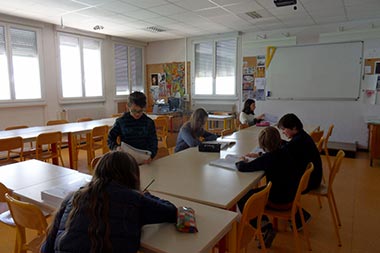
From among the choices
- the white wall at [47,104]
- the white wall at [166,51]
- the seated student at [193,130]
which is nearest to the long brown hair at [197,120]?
the seated student at [193,130]

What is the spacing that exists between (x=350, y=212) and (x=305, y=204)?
0.48m

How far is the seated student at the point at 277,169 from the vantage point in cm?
223

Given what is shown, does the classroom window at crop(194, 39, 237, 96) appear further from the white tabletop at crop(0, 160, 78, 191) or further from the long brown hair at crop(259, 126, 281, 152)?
the white tabletop at crop(0, 160, 78, 191)

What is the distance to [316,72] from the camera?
21.3ft

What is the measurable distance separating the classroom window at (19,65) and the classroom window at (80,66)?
63 cm

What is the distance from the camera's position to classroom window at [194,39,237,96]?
7613mm

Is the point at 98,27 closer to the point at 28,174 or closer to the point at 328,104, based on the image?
the point at 28,174

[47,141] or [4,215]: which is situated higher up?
[47,141]

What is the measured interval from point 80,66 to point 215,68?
140 inches

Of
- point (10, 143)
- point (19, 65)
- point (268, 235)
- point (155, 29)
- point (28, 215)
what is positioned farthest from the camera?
point (155, 29)

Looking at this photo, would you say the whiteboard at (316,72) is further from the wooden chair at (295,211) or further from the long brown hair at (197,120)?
the wooden chair at (295,211)

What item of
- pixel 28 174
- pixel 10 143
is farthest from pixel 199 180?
pixel 10 143

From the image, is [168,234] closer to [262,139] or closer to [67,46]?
[262,139]

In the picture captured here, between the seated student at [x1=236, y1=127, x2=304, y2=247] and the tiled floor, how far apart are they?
1.76 feet
